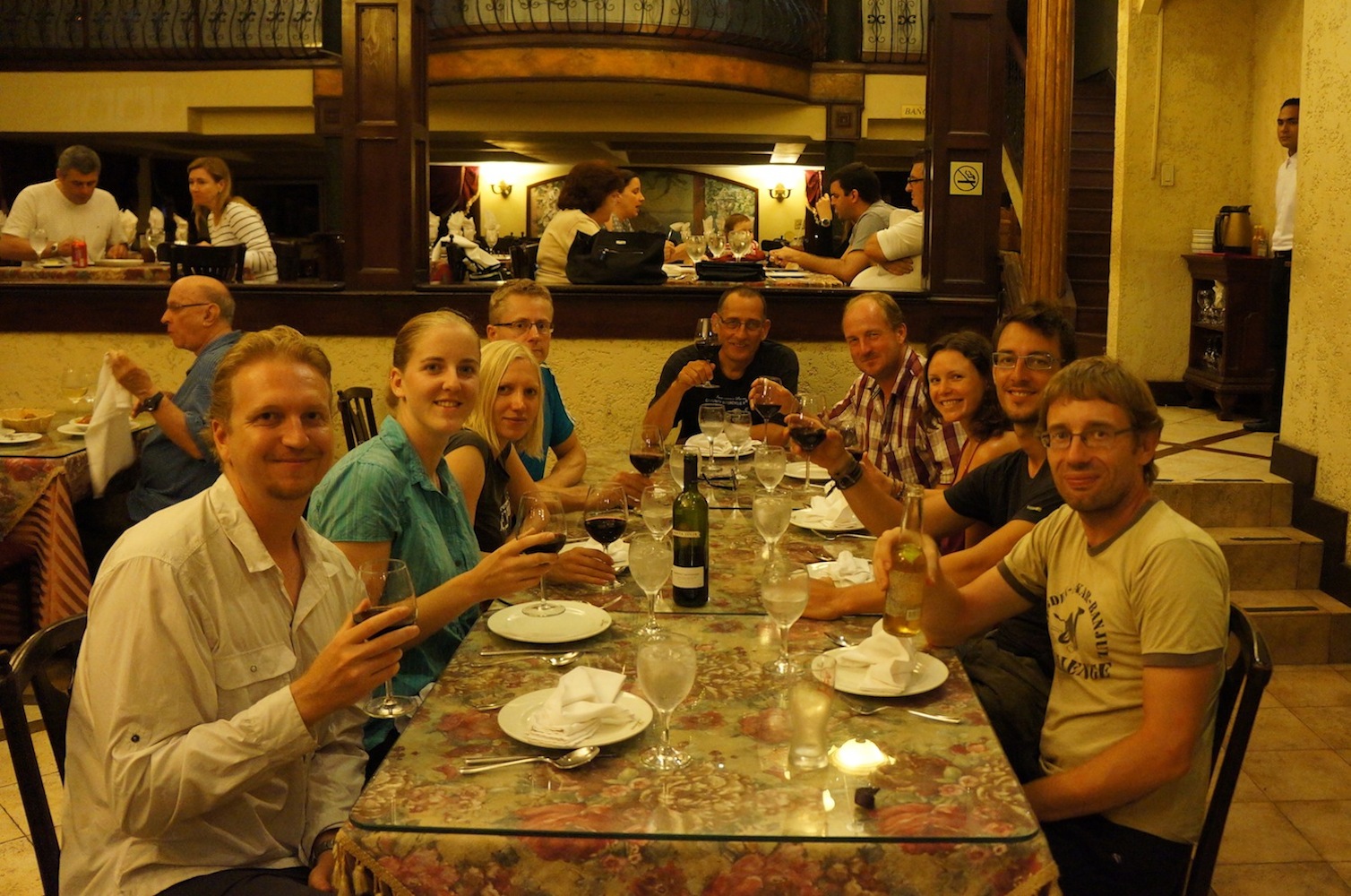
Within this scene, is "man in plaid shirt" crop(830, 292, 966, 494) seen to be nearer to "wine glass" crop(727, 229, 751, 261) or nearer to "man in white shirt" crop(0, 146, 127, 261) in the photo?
"wine glass" crop(727, 229, 751, 261)

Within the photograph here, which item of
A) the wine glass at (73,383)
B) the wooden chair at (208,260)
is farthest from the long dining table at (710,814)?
the wooden chair at (208,260)

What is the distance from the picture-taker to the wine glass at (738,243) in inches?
231

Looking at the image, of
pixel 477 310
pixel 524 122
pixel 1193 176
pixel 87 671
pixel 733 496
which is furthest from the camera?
pixel 524 122

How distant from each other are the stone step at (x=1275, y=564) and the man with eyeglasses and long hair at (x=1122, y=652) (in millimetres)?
3169

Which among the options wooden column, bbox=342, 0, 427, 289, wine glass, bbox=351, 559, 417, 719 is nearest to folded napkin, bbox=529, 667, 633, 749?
wine glass, bbox=351, 559, 417, 719

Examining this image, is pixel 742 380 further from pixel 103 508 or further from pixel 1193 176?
pixel 1193 176

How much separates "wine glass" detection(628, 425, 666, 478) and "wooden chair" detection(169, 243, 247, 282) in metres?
2.88

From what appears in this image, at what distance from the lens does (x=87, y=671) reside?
1620 millimetres

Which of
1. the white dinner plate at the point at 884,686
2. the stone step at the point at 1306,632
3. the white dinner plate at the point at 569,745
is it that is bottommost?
the stone step at the point at 1306,632

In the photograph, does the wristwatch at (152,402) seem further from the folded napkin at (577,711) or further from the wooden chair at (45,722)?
the folded napkin at (577,711)

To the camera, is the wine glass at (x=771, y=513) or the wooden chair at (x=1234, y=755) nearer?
the wooden chair at (x=1234, y=755)

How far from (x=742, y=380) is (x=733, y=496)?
4.67 ft

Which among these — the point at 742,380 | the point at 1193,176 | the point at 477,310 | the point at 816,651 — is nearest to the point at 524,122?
the point at 1193,176

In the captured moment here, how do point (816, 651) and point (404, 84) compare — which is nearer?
point (816, 651)
